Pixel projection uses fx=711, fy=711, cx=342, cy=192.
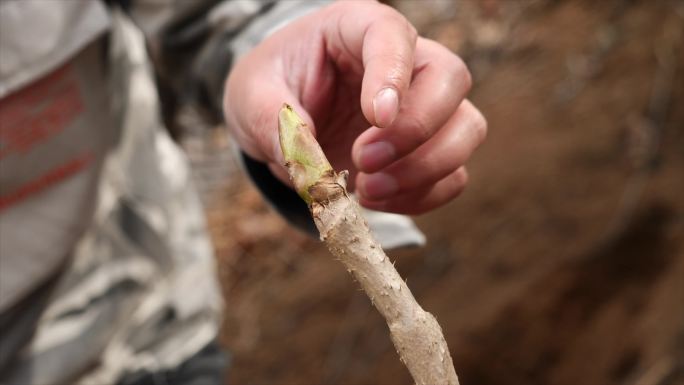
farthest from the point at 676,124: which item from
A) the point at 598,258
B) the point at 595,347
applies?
the point at 595,347

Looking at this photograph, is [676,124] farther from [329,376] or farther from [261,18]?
[261,18]

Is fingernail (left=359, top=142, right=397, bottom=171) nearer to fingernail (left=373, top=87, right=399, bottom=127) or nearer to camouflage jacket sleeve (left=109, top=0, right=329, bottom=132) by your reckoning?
fingernail (left=373, top=87, right=399, bottom=127)

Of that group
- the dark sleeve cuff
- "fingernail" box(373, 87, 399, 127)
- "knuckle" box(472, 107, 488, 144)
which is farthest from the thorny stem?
the dark sleeve cuff

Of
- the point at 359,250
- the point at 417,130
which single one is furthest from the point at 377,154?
the point at 359,250

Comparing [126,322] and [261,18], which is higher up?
[261,18]

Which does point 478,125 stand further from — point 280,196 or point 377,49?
point 280,196

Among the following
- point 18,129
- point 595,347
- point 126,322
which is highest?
point 18,129

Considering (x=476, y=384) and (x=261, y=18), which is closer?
(x=261, y=18)

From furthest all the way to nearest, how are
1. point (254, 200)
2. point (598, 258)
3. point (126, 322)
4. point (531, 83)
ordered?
point (531, 83) → point (254, 200) → point (598, 258) → point (126, 322)
